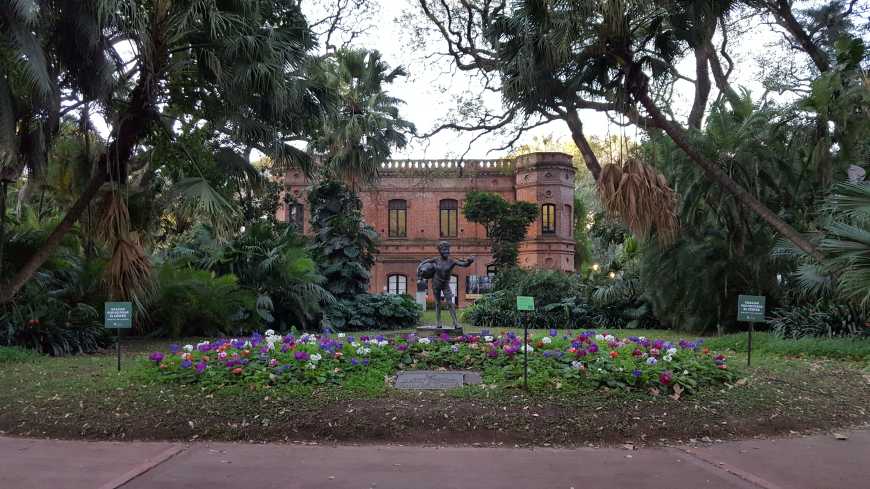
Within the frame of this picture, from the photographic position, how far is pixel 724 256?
1530 cm

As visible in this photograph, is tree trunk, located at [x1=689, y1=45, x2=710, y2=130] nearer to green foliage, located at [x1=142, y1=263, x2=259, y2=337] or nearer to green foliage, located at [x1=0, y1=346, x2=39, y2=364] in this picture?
green foliage, located at [x1=142, y1=263, x2=259, y2=337]

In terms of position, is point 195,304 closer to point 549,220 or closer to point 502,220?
point 502,220

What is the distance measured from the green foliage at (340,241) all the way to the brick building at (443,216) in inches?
602

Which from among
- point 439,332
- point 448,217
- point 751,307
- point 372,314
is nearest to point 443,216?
point 448,217

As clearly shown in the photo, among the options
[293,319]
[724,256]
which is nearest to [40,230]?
[293,319]

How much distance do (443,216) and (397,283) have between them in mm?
4641

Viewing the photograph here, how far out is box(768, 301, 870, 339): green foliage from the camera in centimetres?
1232

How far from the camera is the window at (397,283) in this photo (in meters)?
37.5

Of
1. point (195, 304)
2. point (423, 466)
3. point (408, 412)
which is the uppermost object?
point (195, 304)

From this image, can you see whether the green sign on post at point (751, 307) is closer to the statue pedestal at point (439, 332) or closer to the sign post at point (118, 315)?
the statue pedestal at point (439, 332)

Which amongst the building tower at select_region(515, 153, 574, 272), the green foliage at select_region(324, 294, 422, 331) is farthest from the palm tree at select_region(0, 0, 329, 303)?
the building tower at select_region(515, 153, 574, 272)

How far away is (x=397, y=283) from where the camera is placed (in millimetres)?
37625

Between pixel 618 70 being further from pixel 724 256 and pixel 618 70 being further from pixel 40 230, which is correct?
pixel 40 230

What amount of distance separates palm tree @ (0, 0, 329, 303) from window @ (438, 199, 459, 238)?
81.3 feet
